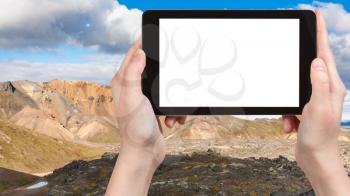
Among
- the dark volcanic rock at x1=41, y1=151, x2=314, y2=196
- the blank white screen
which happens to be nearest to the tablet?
the blank white screen

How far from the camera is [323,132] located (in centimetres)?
351

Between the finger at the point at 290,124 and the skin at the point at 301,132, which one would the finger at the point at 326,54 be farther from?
the finger at the point at 290,124

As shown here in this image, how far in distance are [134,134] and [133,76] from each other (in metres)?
0.43

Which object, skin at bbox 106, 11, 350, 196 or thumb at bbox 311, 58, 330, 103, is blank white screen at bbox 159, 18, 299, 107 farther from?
thumb at bbox 311, 58, 330, 103

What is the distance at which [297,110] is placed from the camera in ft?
14.7

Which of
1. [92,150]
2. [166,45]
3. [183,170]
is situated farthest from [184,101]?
[92,150]

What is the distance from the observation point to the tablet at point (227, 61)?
177 inches

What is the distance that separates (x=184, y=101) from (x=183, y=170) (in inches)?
629

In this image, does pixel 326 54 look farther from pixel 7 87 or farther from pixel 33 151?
pixel 7 87

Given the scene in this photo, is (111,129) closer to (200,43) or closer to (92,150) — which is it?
(92,150)

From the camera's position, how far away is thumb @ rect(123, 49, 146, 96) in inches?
146

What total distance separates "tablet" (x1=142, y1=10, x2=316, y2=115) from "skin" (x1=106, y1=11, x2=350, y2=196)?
1.83 ft

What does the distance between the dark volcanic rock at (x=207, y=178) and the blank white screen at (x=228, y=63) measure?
9778 millimetres

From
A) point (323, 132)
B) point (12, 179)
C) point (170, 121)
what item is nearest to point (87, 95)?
point (12, 179)
